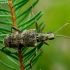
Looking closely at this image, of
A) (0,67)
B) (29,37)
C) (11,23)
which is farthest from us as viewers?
(0,67)

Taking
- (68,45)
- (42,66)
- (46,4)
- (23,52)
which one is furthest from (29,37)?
(46,4)

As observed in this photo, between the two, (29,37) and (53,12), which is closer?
(29,37)

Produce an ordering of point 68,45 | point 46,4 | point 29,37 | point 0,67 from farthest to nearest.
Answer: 1. point 46,4
2. point 68,45
3. point 0,67
4. point 29,37

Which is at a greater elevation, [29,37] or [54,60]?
[29,37]

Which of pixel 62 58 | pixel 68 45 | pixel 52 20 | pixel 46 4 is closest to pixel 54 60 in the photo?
pixel 62 58

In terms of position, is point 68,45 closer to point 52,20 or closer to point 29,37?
point 52,20

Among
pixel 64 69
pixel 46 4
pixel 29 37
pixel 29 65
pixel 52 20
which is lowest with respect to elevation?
pixel 64 69
